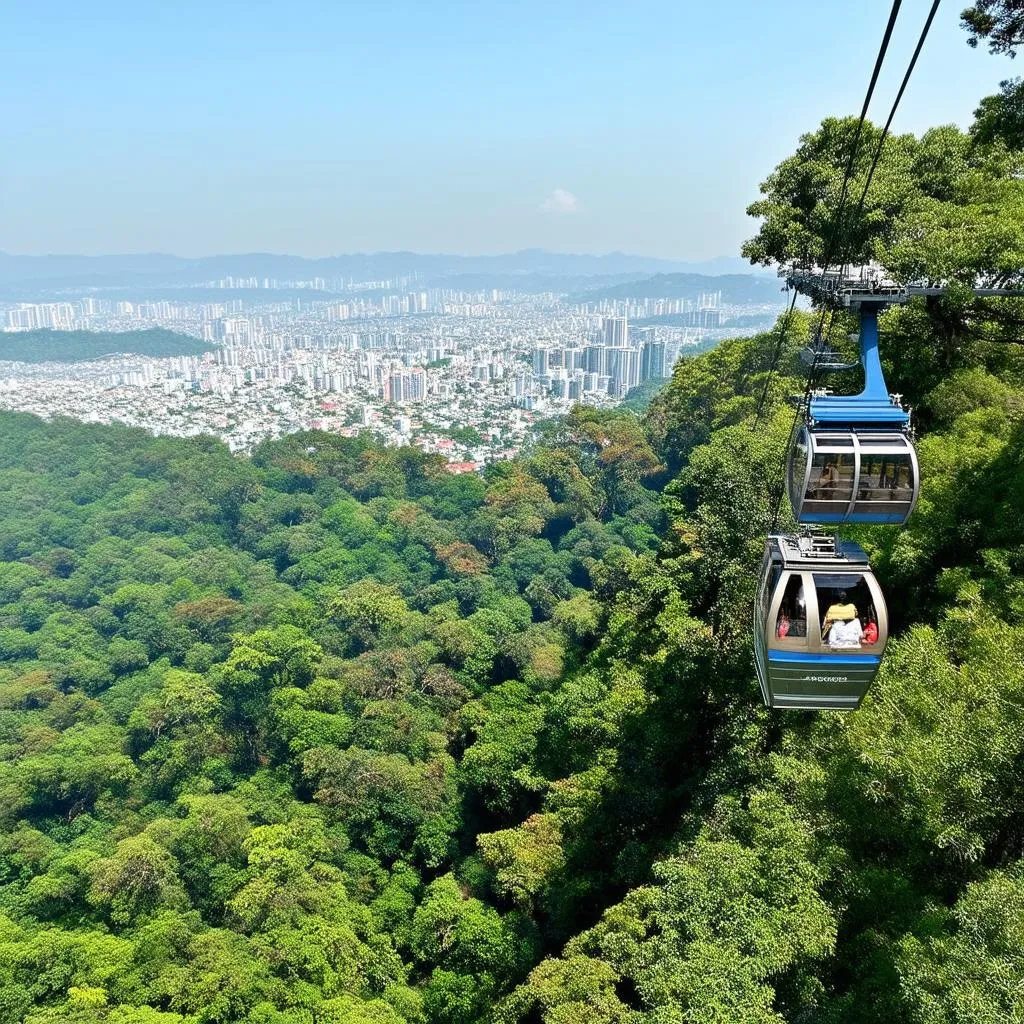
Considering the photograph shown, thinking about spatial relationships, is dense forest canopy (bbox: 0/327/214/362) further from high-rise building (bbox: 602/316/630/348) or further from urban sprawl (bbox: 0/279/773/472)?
high-rise building (bbox: 602/316/630/348)

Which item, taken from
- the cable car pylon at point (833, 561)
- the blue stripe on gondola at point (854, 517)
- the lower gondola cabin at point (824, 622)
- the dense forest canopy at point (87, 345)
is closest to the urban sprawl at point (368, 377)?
the dense forest canopy at point (87, 345)

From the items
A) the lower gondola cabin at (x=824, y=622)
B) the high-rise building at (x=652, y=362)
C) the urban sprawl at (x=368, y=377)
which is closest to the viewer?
the lower gondola cabin at (x=824, y=622)

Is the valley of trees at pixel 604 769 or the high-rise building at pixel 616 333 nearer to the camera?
the valley of trees at pixel 604 769

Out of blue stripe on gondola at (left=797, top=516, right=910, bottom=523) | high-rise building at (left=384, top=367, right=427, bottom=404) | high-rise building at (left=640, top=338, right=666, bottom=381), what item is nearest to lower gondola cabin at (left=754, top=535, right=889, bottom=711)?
blue stripe on gondola at (left=797, top=516, right=910, bottom=523)

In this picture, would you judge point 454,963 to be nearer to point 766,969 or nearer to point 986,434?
point 766,969

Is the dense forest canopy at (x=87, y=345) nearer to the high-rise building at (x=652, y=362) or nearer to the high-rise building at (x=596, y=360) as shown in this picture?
the high-rise building at (x=596, y=360)

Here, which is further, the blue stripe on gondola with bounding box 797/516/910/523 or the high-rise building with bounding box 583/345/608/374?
the high-rise building with bounding box 583/345/608/374

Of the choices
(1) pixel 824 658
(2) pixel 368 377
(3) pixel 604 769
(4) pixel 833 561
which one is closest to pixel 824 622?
(1) pixel 824 658

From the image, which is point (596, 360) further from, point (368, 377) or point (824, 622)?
point (824, 622)
